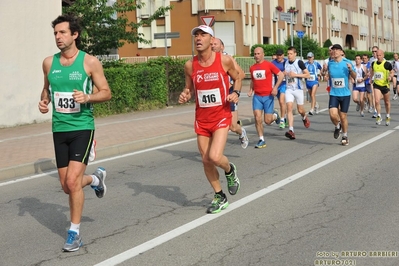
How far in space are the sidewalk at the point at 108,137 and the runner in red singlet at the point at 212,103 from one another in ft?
15.7

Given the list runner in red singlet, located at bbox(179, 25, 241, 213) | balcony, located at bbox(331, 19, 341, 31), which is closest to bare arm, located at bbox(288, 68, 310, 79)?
runner in red singlet, located at bbox(179, 25, 241, 213)

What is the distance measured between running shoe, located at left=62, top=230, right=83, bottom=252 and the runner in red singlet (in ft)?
6.04

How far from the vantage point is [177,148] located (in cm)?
1522

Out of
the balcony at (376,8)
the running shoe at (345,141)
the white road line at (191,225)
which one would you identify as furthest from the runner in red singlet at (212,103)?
the balcony at (376,8)

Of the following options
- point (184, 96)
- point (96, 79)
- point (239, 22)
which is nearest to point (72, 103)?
point (96, 79)

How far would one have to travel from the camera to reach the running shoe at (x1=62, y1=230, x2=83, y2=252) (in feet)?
21.2

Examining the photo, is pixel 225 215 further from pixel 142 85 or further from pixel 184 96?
pixel 142 85

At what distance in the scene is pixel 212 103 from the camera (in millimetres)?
8047

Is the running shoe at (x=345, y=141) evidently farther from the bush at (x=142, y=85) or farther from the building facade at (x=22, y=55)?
the bush at (x=142, y=85)

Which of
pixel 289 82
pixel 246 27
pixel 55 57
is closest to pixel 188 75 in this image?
pixel 55 57

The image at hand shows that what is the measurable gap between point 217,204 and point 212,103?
1096mm

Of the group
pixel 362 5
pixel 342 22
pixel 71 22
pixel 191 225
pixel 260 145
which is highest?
pixel 362 5

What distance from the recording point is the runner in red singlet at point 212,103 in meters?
7.96

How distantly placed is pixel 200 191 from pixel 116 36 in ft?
58.0
